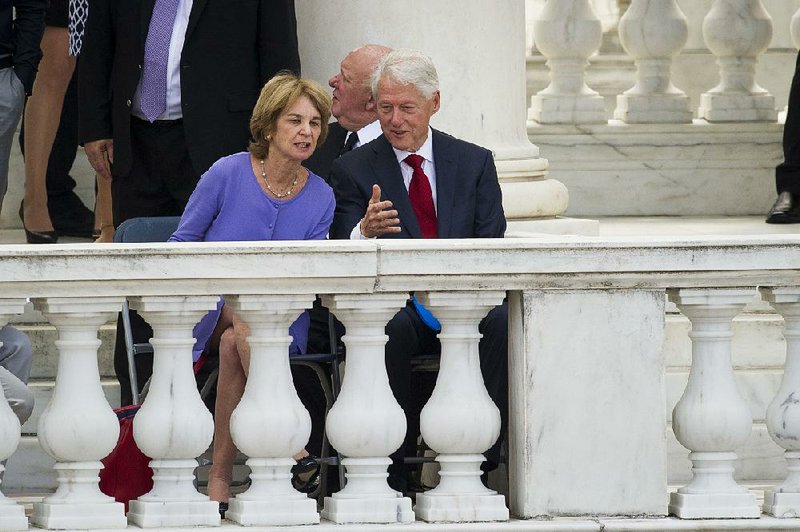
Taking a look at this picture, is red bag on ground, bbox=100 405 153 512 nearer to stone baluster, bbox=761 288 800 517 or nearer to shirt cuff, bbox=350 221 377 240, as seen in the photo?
shirt cuff, bbox=350 221 377 240

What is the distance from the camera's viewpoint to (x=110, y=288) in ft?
19.6

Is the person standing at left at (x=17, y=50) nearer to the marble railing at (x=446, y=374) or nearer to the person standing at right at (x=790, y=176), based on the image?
the marble railing at (x=446, y=374)

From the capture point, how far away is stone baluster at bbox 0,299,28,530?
5.91 metres

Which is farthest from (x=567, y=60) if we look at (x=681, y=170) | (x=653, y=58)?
(x=681, y=170)

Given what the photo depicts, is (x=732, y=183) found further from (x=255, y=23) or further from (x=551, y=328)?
(x=551, y=328)

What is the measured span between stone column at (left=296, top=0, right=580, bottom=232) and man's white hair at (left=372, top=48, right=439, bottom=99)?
1.01 m

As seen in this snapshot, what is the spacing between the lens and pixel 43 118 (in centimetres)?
906

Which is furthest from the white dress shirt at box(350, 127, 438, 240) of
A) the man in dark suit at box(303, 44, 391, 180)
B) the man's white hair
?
the man in dark suit at box(303, 44, 391, 180)

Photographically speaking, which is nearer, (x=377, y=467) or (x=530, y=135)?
(x=377, y=467)

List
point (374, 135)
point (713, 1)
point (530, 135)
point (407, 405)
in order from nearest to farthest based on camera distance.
A: 1. point (407, 405)
2. point (374, 135)
3. point (530, 135)
4. point (713, 1)

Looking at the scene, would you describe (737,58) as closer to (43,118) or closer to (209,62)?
(43,118)

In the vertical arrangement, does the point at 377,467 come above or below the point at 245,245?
below

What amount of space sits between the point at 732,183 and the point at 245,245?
17.2ft

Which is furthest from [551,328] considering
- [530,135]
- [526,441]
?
[530,135]
